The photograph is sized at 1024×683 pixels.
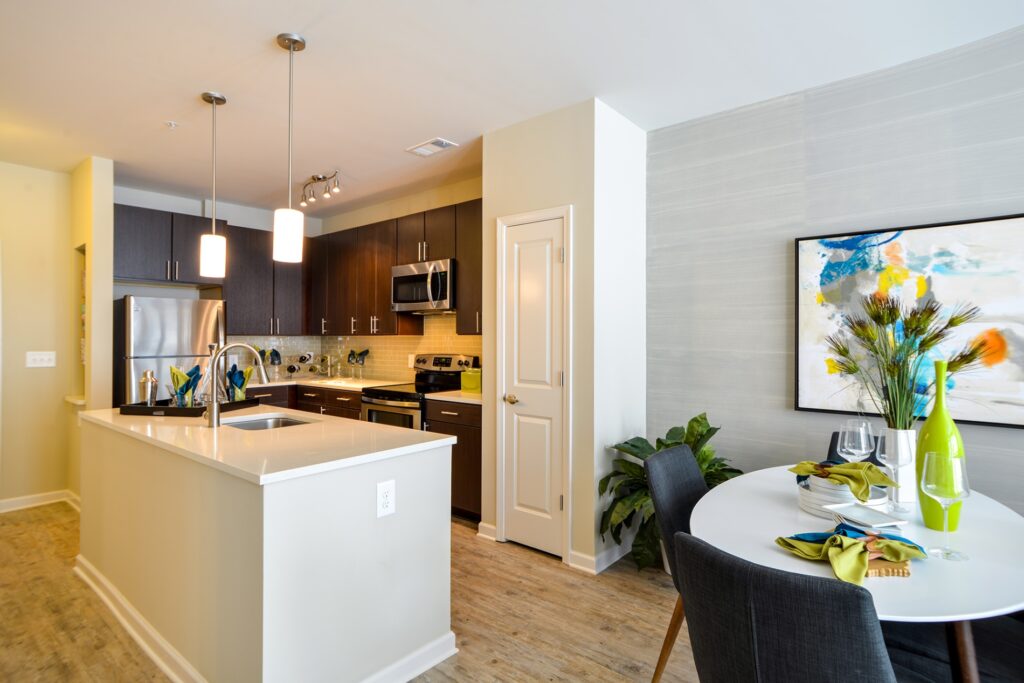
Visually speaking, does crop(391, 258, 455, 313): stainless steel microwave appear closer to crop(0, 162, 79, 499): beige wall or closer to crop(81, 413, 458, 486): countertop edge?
crop(81, 413, 458, 486): countertop edge

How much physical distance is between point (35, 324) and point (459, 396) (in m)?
3.41

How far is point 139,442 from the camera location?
2418 millimetres

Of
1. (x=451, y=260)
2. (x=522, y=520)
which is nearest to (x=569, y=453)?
(x=522, y=520)

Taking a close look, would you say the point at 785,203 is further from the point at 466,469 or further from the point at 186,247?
the point at 186,247

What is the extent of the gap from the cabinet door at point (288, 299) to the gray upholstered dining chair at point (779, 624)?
16.6ft

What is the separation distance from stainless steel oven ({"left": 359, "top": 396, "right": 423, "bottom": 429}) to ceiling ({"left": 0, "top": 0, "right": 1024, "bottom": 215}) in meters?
1.86

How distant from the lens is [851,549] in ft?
4.22

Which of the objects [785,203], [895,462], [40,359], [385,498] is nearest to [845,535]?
[895,462]

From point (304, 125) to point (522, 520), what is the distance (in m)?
2.76

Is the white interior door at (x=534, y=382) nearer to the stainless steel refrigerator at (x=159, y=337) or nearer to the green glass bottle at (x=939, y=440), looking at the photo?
the green glass bottle at (x=939, y=440)

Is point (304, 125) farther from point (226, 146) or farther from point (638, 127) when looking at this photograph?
point (638, 127)

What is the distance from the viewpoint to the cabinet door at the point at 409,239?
4565 mm

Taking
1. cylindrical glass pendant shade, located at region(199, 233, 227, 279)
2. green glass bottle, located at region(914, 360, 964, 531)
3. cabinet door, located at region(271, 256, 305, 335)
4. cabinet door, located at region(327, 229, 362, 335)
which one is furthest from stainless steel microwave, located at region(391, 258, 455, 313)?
green glass bottle, located at region(914, 360, 964, 531)

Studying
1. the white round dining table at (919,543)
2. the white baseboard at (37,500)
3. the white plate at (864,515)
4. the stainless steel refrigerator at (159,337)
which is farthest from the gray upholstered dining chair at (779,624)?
the white baseboard at (37,500)
